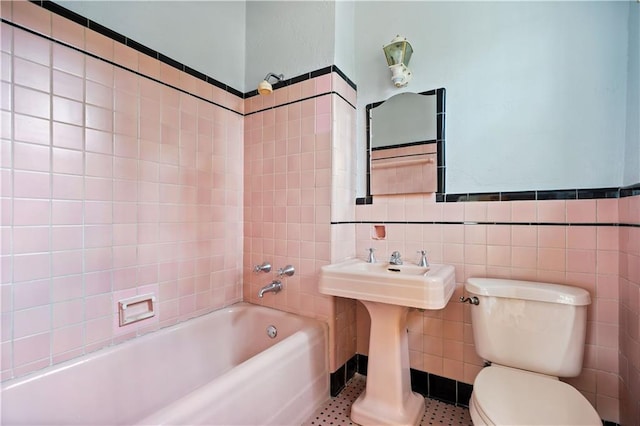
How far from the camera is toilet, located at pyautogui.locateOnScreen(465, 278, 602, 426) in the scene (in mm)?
1011

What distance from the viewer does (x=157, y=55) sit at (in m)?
1.57

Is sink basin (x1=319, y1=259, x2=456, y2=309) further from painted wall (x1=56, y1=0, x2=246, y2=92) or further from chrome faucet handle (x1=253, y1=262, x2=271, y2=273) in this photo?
painted wall (x1=56, y1=0, x2=246, y2=92)

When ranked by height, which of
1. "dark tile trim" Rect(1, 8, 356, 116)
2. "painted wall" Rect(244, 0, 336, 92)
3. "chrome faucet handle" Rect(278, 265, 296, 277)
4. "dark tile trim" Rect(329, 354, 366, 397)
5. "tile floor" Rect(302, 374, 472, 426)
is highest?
"painted wall" Rect(244, 0, 336, 92)

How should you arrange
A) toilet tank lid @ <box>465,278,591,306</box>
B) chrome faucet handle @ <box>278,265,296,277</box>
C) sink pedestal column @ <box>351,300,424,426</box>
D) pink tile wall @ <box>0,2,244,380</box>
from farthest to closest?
chrome faucet handle @ <box>278,265,296,277</box>, sink pedestal column @ <box>351,300,424,426</box>, toilet tank lid @ <box>465,278,591,306</box>, pink tile wall @ <box>0,2,244,380</box>

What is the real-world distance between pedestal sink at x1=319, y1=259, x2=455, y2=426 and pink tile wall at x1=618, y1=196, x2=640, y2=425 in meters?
0.66

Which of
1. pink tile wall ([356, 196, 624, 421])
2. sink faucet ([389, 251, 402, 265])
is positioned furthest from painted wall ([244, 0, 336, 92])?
sink faucet ([389, 251, 402, 265])

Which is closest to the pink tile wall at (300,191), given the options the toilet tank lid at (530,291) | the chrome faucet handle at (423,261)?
the chrome faucet handle at (423,261)

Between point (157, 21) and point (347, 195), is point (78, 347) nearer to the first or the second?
point (347, 195)

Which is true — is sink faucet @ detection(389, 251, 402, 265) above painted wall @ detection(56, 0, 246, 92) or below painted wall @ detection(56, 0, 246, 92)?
below

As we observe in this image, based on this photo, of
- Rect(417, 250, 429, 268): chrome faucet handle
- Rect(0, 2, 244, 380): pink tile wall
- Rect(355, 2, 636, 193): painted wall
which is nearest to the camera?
Rect(0, 2, 244, 380): pink tile wall

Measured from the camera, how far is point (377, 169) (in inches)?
73.5

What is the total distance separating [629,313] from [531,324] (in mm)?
361

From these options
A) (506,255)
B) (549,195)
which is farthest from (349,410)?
(549,195)

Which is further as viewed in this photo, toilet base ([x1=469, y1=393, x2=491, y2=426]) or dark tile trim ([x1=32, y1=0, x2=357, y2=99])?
dark tile trim ([x1=32, y1=0, x2=357, y2=99])
